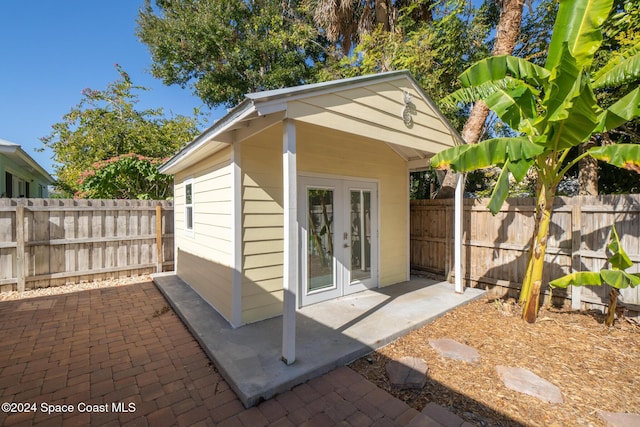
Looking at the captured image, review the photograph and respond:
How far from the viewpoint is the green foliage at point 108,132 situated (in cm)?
1184

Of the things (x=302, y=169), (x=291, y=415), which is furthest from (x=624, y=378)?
(x=302, y=169)

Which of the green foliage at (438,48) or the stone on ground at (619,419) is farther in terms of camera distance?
the green foliage at (438,48)

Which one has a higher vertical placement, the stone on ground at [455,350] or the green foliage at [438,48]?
the green foliage at [438,48]

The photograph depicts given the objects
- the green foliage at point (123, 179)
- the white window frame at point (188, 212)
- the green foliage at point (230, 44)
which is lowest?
the white window frame at point (188, 212)

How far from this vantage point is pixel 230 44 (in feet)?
40.4

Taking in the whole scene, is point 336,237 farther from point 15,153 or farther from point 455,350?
point 15,153

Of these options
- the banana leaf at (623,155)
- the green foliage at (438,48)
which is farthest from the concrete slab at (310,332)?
the green foliage at (438,48)

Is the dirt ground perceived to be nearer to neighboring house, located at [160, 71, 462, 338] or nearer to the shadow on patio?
the shadow on patio

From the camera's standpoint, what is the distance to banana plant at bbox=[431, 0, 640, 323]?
3.15m

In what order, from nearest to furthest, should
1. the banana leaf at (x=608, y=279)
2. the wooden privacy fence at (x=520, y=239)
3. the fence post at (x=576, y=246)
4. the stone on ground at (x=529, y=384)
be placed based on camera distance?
the stone on ground at (x=529, y=384) < the banana leaf at (x=608, y=279) < the wooden privacy fence at (x=520, y=239) < the fence post at (x=576, y=246)

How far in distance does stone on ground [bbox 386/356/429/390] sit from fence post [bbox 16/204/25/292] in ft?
25.1

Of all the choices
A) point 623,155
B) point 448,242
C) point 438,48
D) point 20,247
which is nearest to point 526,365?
point 623,155

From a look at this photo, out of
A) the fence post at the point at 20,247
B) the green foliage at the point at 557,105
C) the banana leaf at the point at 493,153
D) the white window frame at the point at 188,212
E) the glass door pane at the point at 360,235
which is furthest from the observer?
the white window frame at the point at 188,212

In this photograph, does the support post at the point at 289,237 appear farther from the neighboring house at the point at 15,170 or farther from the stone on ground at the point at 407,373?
the neighboring house at the point at 15,170
